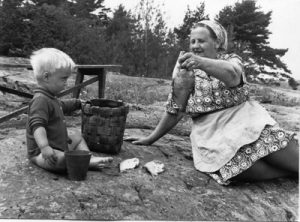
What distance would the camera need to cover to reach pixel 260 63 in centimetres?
962

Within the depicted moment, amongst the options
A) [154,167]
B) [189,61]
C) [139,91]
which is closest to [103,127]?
[154,167]

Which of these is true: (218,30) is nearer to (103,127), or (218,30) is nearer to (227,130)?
(227,130)

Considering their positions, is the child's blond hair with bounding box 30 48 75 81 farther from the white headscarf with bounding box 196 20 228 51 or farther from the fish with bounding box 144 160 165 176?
the white headscarf with bounding box 196 20 228 51

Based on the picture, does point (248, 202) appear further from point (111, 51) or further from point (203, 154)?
point (111, 51)

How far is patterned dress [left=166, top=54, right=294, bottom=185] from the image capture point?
2867mm

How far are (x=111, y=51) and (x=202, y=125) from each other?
6.54 metres

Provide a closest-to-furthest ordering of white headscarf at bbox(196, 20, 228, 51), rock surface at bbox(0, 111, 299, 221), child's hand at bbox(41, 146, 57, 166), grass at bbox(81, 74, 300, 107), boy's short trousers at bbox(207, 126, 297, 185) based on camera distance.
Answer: rock surface at bbox(0, 111, 299, 221) < child's hand at bbox(41, 146, 57, 166) < boy's short trousers at bbox(207, 126, 297, 185) < white headscarf at bbox(196, 20, 228, 51) < grass at bbox(81, 74, 300, 107)

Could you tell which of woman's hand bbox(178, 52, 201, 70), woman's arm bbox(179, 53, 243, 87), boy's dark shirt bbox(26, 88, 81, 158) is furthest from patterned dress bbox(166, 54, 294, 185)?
boy's dark shirt bbox(26, 88, 81, 158)

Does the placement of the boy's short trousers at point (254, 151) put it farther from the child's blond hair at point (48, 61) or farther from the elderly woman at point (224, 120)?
the child's blond hair at point (48, 61)

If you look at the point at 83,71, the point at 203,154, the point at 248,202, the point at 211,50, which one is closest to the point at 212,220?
the point at 248,202

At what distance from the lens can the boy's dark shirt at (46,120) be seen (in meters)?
2.54

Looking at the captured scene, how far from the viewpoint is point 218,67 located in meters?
2.76

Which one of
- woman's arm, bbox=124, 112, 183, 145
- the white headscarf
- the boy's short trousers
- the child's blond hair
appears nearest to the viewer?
the child's blond hair

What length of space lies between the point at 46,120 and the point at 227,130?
1318 millimetres
